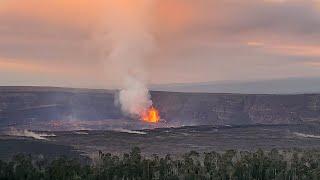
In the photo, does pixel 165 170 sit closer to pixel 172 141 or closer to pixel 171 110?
pixel 172 141

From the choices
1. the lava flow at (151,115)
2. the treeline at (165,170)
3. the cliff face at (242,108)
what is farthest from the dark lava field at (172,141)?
the lava flow at (151,115)

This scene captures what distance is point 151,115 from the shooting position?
413 ft

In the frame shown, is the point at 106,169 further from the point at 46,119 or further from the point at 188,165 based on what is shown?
the point at 46,119

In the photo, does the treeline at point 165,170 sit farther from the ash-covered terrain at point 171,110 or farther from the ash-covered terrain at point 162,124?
the ash-covered terrain at point 171,110

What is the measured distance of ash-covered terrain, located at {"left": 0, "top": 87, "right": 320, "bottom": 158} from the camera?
243ft

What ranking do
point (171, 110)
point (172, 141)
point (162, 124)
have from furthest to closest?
1. point (171, 110)
2. point (162, 124)
3. point (172, 141)

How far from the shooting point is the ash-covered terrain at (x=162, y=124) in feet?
243

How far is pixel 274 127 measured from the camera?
96.2 m

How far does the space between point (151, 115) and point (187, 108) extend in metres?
14.7

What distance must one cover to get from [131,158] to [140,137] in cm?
2872

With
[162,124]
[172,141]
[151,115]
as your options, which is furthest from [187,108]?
[172,141]

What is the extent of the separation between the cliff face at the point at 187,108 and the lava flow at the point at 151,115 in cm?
236

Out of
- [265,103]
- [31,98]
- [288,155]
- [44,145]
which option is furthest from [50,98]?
[288,155]

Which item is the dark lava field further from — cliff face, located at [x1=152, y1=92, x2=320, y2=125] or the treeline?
cliff face, located at [x1=152, y1=92, x2=320, y2=125]
